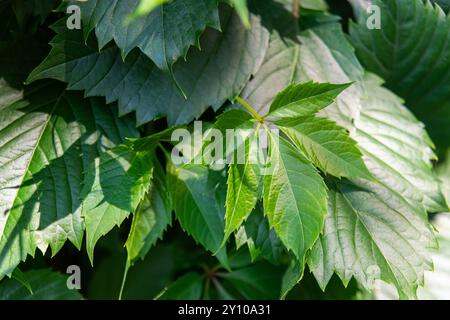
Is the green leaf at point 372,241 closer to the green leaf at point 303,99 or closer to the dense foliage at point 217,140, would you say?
the dense foliage at point 217,140

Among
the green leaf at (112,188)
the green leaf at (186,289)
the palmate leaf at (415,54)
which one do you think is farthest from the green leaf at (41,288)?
the palmate leaf at (415,54)

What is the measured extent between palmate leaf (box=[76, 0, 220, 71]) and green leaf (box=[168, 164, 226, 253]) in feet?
0.69

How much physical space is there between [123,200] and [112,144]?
131 millimetres

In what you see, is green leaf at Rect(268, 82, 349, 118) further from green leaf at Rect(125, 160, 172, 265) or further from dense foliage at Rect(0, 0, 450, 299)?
green leaf at Rect(125, 160, 172, 265)

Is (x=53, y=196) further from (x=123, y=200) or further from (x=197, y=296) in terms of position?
(x=197, y=296)

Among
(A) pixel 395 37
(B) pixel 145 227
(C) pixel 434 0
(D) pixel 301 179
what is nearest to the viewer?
(D) pixel 301 179

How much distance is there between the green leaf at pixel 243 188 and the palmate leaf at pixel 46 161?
0.24 meters

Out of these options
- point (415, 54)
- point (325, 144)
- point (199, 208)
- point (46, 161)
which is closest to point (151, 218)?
point (199, 208)

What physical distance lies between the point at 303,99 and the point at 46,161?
42 cm

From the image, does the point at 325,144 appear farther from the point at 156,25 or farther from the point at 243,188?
the point at 156,25

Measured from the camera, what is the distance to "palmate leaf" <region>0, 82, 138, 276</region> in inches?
32.1

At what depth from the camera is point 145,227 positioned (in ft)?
2.91

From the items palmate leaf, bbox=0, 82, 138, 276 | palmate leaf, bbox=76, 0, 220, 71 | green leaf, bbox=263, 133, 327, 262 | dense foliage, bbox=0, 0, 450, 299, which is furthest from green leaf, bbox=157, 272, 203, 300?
palmate leaf, bbox=76, 0, 220, 71

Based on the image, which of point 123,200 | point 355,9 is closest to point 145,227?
point 123,200
